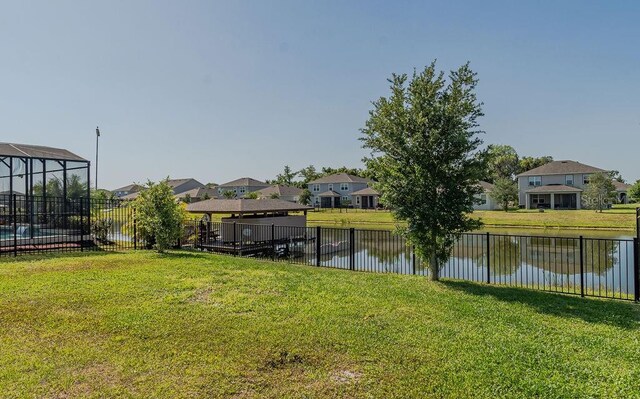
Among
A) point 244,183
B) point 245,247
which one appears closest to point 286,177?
point 244,183

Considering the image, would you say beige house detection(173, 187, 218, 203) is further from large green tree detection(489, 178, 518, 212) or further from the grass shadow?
the grass shadow

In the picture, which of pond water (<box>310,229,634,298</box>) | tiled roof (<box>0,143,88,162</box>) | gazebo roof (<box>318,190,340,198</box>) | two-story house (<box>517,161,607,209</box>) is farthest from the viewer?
gazebo roof (<box>318,190,340,198</box>)

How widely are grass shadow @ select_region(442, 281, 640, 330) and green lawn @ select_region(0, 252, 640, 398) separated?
46mm

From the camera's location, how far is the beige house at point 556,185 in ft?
145

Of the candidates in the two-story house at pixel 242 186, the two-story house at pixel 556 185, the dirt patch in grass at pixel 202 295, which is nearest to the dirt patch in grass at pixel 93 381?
the dirt patch in grass at pixel 202 295

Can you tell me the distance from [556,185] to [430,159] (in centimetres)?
4677

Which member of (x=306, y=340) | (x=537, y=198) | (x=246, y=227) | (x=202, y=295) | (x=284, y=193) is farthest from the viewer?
(x=284, y=193)

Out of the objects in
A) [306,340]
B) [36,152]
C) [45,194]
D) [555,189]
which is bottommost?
[306,340]

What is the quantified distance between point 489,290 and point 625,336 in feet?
8.91

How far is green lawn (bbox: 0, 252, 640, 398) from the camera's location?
139 inches

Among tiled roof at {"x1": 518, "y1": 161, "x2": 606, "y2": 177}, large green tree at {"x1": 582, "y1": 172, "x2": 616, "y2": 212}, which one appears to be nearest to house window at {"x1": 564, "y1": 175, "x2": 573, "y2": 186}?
tiled roof at {"x1": 518, "y1": 161, "x2": 606, "y2": 177}

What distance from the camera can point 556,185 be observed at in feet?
152

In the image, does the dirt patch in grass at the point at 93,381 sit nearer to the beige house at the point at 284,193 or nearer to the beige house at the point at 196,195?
the beige house at the point at 196,195

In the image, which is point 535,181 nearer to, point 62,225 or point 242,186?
point 242,186
